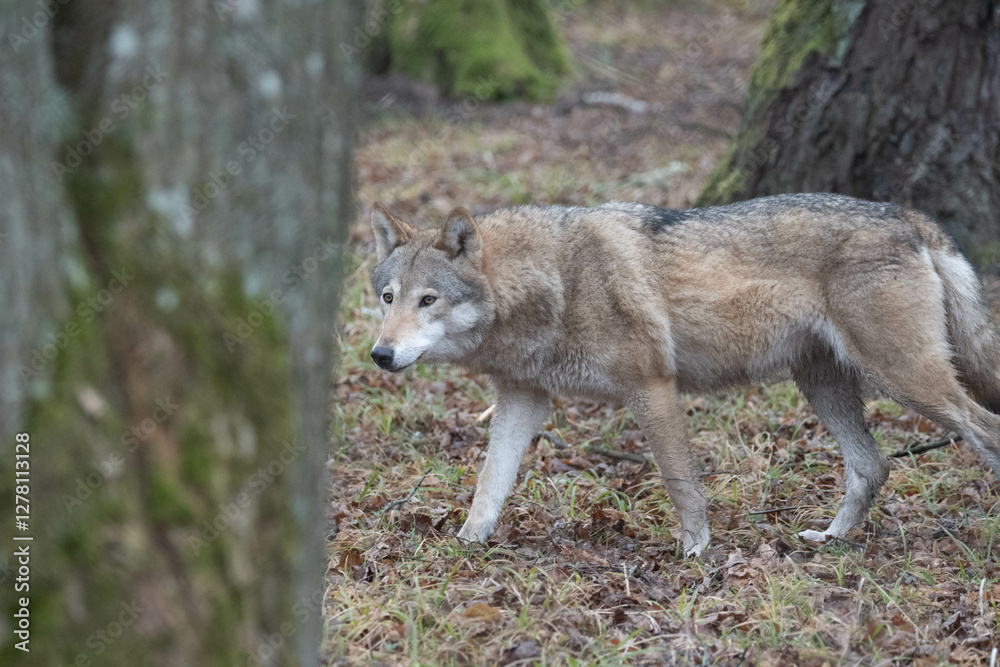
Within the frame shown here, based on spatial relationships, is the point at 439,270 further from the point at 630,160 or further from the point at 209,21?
the point at 630,160

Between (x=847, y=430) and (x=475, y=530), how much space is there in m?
2.40

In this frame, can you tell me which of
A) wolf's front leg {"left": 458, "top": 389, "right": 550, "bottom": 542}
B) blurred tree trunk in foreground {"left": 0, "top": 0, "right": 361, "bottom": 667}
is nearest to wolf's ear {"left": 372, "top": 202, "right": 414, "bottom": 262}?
wolf's front leg {"left": 458, "top": 389, "right": 550, "bottom": 542}

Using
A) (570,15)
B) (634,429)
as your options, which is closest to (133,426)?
(634,429)

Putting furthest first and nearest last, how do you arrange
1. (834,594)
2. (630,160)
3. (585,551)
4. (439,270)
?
(630,160) < (439,270) < (585,551) < (834,594)

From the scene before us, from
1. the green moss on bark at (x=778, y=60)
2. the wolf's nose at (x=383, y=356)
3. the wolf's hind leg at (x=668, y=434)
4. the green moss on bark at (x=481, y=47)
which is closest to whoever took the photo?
the wolf's nose at (x=383, y=356)

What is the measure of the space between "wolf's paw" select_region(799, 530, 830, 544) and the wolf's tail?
1.24 m

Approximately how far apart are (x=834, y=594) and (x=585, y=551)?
1.25 m

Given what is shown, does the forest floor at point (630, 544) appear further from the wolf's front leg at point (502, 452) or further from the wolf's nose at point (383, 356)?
the wolf's nose at point (383, 356)

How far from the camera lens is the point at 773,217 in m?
5.34

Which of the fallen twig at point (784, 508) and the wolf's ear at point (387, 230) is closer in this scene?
the fallen twig at point (784, 508)

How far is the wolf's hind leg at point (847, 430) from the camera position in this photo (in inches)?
207

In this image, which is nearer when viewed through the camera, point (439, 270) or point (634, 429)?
point (439, 270)

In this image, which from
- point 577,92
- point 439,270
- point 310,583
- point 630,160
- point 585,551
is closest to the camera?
point 310,583

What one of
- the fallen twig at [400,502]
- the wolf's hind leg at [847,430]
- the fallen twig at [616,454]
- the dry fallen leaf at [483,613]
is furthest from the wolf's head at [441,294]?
the wolf's hind leg at [847,430]
